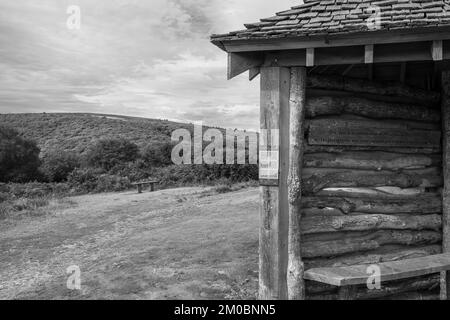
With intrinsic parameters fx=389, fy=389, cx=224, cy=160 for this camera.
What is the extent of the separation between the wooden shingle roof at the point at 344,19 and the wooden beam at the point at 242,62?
25 cm

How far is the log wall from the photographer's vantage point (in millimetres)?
5160

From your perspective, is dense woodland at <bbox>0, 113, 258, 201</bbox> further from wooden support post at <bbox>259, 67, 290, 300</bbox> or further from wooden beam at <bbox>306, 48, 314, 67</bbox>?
wooden beam at <bbox>306, 48, 314, 67</bbox>

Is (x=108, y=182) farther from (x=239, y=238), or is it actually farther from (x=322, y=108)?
(x=322, y=108)

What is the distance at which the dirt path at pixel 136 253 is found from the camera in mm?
6312

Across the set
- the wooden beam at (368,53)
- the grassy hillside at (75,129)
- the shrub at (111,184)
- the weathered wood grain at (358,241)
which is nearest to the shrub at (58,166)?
the shrub at (111,184)

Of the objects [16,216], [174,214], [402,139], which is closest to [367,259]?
[402,139]

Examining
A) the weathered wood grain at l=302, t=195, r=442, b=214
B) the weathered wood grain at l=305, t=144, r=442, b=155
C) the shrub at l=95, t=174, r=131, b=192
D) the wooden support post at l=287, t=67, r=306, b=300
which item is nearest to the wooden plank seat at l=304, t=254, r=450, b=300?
the wooden support post at l=287, t=67, r=306, b=300

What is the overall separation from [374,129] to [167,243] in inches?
224

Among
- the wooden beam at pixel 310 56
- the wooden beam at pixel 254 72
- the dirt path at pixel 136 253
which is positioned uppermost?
the wooden beam at pixel 310 56

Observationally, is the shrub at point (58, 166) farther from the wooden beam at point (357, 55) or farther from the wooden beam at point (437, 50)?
the wooden beam at point (437, 50)

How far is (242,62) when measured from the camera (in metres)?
4.82

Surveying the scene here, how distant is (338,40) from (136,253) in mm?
6174

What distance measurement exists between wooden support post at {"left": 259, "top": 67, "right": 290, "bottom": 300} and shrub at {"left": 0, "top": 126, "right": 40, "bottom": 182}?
2517cm
